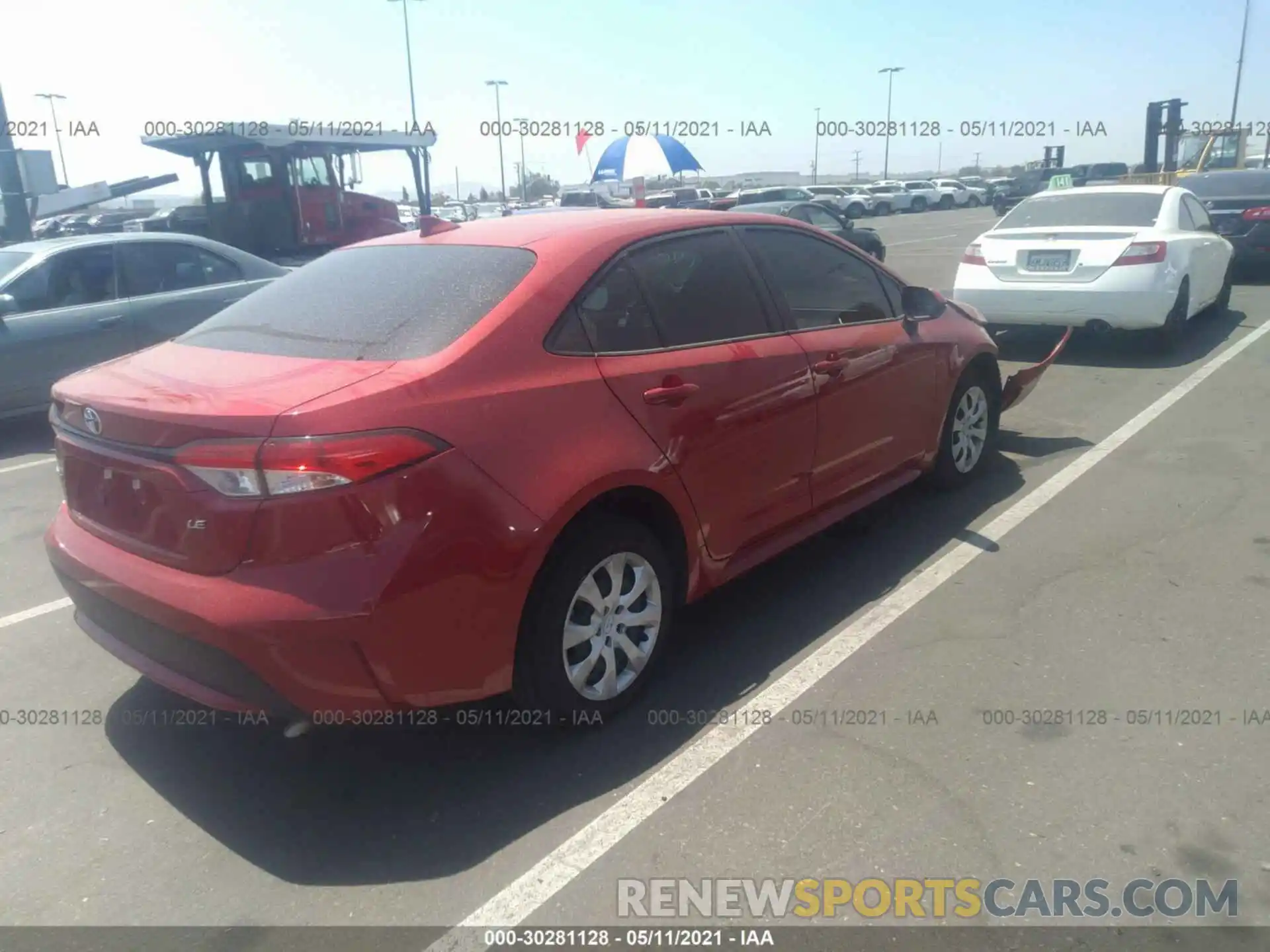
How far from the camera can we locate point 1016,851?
8.99 feet

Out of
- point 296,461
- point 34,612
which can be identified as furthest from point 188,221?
point 296,461

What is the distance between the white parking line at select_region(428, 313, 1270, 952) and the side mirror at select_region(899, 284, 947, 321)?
111cm

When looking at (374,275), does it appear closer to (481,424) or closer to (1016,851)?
(481,424)

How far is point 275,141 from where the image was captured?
49.3ft

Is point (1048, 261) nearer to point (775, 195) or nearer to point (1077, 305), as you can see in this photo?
point (1077, 305)

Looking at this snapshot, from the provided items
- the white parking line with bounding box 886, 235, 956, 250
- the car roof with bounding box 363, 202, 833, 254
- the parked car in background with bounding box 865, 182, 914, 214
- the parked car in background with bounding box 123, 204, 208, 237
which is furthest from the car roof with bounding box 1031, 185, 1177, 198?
the parked car in background with bounding box 865, 182, 914, 214

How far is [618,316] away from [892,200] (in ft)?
158

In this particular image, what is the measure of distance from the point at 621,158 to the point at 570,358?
7072 mm

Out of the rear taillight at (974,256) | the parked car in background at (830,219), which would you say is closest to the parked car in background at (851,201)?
the parked car in background at (830,219)

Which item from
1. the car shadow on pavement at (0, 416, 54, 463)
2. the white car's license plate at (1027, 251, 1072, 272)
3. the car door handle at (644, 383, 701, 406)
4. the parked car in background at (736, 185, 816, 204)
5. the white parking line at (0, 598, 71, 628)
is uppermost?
the car door handle at (644, 383, 701, 406)

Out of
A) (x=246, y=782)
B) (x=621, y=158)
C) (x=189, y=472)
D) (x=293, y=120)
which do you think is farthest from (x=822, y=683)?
(x=293, y=120)

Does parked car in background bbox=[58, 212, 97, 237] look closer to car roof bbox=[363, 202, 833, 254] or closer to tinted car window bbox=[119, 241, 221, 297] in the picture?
tinted car window bbox=[119, 241, 221, 297]

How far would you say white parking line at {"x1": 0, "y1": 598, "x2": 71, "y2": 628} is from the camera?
4.36m

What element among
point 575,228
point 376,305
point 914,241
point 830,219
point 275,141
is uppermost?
point 275,141
